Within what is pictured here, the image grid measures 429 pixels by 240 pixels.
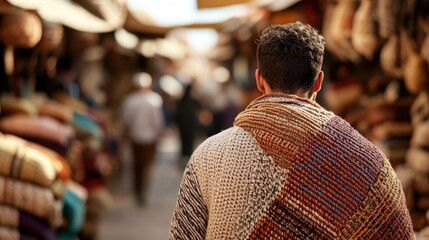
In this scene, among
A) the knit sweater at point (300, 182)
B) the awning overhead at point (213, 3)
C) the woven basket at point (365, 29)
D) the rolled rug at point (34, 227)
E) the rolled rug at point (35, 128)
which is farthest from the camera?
the awning overhead at point (213, 3)

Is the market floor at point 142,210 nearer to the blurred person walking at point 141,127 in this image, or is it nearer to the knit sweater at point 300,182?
the blurred person walking at point 141,127

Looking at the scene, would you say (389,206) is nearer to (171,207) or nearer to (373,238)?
(373,238)

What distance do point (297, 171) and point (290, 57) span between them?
0.36 m

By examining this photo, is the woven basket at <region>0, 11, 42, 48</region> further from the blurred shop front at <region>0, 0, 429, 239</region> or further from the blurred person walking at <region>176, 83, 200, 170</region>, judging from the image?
the blurred person walking at <region>176, 83, 200, 170</region>

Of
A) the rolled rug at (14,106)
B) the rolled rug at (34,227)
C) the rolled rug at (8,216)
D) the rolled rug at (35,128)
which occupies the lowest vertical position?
the rolled rug at (34,227)

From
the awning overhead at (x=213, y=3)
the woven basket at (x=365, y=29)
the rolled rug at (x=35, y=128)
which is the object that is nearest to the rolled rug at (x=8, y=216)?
the rolled rug at (x=35, y=128)

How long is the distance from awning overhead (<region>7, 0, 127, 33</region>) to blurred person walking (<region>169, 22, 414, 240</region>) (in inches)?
83.7

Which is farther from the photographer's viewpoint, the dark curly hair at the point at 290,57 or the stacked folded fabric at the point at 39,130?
the stacked folded fabric at the point at 39,130

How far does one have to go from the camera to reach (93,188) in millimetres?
7805

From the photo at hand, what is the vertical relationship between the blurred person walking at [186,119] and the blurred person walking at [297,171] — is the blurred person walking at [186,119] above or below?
below

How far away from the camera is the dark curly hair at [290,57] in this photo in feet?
9.52

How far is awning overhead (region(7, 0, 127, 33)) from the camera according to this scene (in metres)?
5.02

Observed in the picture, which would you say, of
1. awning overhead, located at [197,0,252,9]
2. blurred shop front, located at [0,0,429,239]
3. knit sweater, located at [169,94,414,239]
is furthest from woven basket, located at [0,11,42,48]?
knit sweater, located at [169,94,414,239]

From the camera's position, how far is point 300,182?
2906 millimetres
